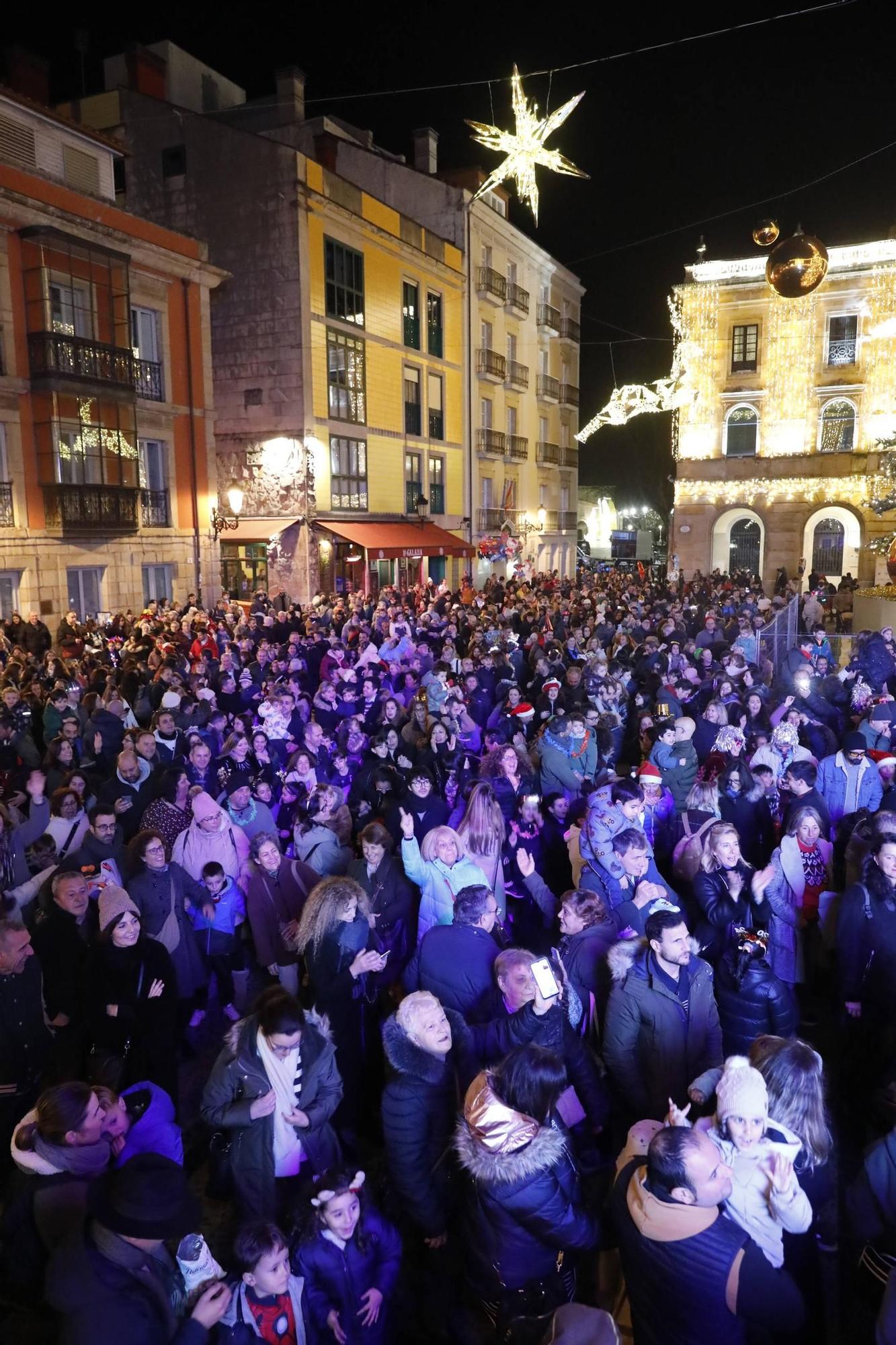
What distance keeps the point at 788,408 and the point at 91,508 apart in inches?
1011

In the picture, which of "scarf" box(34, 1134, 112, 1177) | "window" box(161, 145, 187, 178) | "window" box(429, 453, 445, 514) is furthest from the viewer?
"window" box(429, 453, 445, 514)

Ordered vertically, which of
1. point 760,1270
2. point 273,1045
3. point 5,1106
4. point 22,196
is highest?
point 22,196

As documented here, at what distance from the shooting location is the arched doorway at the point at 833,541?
32.4m

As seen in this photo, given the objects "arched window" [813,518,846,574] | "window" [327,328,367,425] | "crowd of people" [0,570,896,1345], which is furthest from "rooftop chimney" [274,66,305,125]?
"crowd of people" [0,570,896,1345]

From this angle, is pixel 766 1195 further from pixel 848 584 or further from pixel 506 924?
pixel 848 584

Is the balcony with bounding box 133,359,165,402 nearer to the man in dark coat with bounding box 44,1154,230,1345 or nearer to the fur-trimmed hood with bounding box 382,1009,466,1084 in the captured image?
the fur-trimmed hood with bounding box 382,1009,466,1084

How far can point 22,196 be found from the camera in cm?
1688

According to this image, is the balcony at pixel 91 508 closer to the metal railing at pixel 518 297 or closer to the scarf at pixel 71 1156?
the scarf at pixel 71 1156

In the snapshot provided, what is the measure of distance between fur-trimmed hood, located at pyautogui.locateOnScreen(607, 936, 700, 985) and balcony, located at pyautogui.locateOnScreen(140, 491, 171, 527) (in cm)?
1933

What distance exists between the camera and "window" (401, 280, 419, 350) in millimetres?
28578

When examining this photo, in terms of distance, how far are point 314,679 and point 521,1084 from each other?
9.28 meters

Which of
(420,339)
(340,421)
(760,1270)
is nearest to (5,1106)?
(760,1270)

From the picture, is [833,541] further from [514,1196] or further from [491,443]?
[514,1196]

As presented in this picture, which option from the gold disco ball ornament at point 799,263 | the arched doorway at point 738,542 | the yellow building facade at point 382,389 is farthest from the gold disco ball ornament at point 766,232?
the arched doorway at point 738,542
